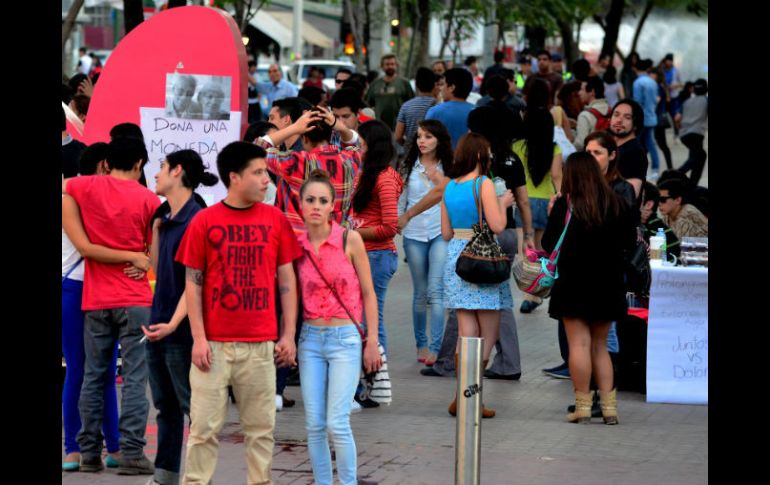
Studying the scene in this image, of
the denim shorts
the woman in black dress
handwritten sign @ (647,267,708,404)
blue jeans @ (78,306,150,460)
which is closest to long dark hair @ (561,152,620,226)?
the woman in black dress

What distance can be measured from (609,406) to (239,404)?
3058 mm

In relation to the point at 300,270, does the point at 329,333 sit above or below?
below

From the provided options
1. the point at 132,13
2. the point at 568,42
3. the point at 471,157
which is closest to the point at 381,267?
the point at 471,157

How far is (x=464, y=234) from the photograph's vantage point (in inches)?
364

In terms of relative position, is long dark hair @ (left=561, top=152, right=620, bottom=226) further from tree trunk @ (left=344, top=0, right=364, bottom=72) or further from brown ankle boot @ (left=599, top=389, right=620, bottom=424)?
tree trunk @ (left=344, top=0, right=364, bottom=72)

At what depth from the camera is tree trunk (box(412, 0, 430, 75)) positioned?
29562 mm

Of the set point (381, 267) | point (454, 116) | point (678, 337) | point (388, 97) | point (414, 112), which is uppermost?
point (388, 97)

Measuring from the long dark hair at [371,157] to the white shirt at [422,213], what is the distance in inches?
44.1

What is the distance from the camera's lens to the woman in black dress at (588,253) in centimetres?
866

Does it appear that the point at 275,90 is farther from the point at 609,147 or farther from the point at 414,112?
the point at 609,147

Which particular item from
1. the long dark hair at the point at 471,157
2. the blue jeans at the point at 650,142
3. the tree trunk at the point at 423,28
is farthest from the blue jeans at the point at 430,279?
the tree trunk at the point at 423,28

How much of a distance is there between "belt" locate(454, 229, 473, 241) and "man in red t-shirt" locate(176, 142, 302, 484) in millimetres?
2706

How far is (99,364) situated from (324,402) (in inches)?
56.4
